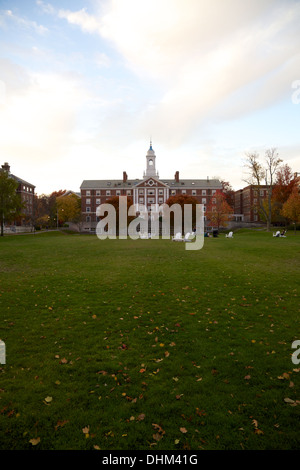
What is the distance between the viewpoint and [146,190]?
281 ft

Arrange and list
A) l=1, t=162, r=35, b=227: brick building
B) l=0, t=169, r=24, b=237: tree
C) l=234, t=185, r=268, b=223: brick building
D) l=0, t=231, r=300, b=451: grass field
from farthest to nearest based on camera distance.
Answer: l=234, t=185, r=268, b=223: brick building < l=1, t=162, r=35, b=227: brick building < l=0, t=169, r=24, b=237: tree < l=0, t=231, r=300, b=451: grass field

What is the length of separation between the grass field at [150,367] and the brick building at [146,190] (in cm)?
7416

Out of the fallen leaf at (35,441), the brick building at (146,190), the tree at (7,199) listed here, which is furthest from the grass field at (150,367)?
the brick building at (146,190)

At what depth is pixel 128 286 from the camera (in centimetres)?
1165

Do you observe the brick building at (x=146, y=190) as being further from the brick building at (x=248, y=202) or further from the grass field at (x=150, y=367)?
the grass field at (x=150, y=367)

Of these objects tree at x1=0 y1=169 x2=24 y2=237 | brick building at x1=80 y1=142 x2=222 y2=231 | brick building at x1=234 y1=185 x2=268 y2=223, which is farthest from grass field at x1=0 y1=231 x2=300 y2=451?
brick building at x1=234 y1=185 x2=268 y2=223

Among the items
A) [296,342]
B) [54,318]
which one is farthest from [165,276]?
[296,342]

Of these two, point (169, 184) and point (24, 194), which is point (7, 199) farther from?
point (169, 184)

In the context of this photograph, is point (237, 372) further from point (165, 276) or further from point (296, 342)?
point (165, 276)

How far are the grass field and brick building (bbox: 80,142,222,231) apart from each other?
74158 mm

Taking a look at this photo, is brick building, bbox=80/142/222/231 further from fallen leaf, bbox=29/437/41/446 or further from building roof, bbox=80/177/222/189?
fallen leaf, bbox=29/437/41/446

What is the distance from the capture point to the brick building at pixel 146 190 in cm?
8569

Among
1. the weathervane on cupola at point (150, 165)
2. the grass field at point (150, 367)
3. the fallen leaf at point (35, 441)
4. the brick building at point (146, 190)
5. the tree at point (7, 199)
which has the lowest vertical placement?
the fallen leaf at point (35, 441)

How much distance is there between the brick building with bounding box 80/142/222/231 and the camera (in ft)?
281
